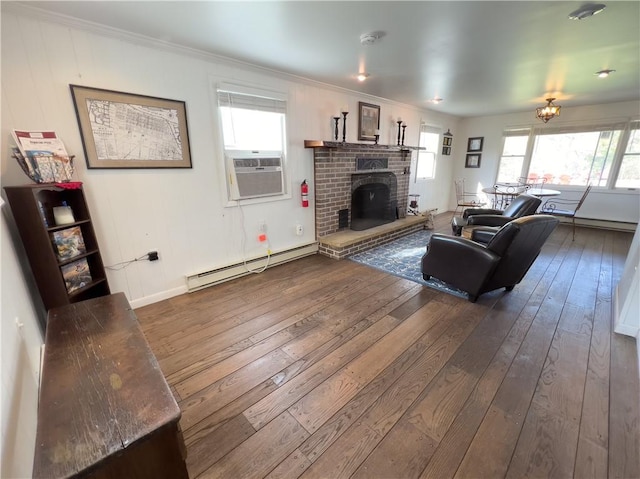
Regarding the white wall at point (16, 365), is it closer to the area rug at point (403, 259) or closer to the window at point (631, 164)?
the area rug at point (403, 259)

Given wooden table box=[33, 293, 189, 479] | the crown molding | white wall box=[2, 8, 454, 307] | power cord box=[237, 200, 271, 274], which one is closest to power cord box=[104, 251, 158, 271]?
white wall box=[2, 8, 454, 307]

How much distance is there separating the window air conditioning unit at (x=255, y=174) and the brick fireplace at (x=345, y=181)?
0.55 m

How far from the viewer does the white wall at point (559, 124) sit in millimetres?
4805

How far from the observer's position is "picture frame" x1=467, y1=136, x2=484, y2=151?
6220mm

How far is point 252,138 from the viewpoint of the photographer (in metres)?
2.99

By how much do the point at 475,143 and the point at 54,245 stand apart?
7.43 metres

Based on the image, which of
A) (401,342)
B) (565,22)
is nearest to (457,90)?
(565,22)

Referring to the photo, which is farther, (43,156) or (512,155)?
(512,155)

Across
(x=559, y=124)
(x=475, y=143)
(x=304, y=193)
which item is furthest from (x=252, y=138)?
(x=559, y=124)

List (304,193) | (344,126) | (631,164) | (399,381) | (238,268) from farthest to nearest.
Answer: (631,164), (344,126), (304,193), (238,268), (399,381)

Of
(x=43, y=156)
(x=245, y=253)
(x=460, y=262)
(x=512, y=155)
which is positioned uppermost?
(x=512, y=155)

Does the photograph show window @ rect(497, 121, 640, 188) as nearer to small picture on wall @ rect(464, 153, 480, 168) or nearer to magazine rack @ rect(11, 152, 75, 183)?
small picture on wall @ rect(464, 153, 480, 168)

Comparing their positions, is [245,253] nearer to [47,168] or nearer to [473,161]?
[47,168]

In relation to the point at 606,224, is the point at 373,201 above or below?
above
